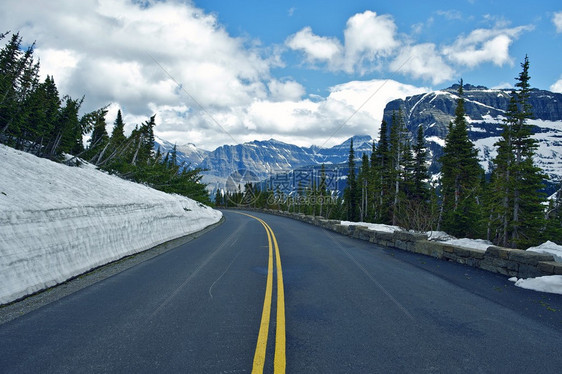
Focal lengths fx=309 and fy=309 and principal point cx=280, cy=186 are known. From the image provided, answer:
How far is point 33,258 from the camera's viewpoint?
5.54 metres

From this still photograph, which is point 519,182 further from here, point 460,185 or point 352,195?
point 352,195

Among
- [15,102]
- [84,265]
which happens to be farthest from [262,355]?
[15,102]

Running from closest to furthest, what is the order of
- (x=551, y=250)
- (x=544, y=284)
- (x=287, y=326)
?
(x=287, y=326) < (x=544, y=284) < (x=551, y=250)

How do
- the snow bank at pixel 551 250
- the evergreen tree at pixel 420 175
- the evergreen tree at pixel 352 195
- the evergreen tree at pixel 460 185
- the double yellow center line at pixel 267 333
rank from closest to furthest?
1. the double yellow center line at pixel 267 333
2. the snow bank at pixel 551 250
3. the evergreen tree at pixel 460 185
4. the evergreen tree at pixel 420 175
5. the evergreen tree at pixel 352 195

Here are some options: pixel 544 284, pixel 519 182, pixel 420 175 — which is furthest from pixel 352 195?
pixel 544 284

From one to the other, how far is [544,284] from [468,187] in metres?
36.0

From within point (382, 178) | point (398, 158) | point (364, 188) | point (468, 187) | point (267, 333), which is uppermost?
point (398, 158)

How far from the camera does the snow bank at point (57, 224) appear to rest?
208 inches

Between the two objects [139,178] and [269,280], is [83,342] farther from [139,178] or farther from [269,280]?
[139,178]

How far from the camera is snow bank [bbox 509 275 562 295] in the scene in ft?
20.4

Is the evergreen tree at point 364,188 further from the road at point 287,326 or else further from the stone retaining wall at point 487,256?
the road at point 287,326

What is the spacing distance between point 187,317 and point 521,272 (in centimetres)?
753

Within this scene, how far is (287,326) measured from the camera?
4172 millimetres

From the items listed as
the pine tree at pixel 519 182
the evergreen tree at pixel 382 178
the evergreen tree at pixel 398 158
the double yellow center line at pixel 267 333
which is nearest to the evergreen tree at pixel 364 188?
the evergreen tree at pixel 382 178
